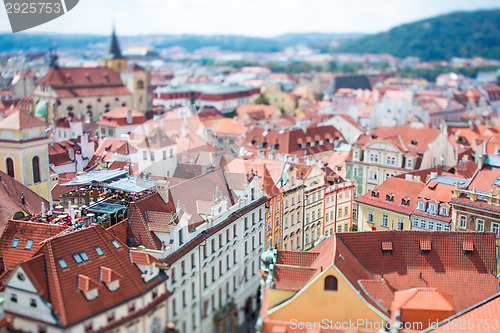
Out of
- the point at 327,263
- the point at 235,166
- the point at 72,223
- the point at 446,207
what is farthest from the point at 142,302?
the point at 446,207

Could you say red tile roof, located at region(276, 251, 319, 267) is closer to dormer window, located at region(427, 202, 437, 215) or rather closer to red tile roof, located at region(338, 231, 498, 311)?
red tile roof, located at region(338, 231, 498, 311)

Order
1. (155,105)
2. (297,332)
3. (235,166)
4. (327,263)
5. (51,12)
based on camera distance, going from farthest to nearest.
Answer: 1. (155,105)
2. (235,166)
3. (51,12)
4. (327,263)
5. (297,332)

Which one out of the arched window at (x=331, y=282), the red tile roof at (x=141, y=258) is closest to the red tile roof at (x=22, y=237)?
the red tile roof at (x=141, y=258)

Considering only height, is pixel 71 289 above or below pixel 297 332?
above

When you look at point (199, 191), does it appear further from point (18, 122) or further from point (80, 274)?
point (80, 274)

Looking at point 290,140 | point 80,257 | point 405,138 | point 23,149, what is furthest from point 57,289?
point 290,140

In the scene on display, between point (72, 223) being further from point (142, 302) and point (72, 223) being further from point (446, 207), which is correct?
point (446, 207)
